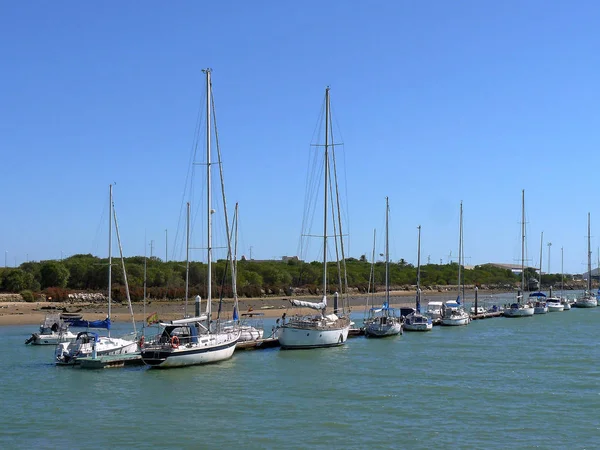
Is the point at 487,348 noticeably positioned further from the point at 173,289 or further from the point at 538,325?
the point at 173,289

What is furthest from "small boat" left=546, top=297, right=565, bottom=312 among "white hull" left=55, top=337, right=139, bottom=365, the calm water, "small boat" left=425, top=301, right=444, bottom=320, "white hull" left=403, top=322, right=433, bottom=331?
"white hull" left=55, top=337, right=139, bottom=365

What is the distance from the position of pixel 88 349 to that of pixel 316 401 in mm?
16224

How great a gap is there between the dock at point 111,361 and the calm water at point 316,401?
2.87 ft

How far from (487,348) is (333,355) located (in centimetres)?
1279

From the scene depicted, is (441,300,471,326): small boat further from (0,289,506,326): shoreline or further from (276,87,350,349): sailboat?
→ (276,87,350,349): sailboat

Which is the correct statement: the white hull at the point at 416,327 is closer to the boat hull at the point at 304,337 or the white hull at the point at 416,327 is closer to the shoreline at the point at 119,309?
the shoreline at the point at 119,309

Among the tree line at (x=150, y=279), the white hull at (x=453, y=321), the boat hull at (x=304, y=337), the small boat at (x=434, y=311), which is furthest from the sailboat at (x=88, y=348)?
the tree line at (x=150, y=279)

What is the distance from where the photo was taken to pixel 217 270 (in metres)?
124

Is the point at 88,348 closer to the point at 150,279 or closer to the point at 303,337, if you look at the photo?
the point at 303,337

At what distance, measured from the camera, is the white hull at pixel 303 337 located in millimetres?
49750

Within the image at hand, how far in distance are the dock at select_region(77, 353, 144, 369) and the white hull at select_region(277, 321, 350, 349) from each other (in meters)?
10.2

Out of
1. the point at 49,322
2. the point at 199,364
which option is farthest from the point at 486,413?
the point at 49,322

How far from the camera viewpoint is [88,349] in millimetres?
43500

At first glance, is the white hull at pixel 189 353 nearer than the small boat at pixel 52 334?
Yes
